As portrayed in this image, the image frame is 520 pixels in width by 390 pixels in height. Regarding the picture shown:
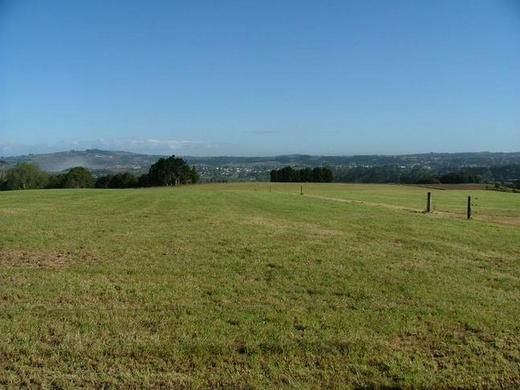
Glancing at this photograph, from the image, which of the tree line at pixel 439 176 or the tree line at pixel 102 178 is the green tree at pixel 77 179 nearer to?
the tree line at pixel 102 178

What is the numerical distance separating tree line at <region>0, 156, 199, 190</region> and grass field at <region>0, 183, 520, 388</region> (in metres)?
94.5

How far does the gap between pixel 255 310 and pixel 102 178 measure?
116 metres

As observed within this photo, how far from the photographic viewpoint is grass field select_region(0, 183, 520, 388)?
5633 millimetres

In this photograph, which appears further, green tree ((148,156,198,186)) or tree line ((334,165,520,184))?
green tree ((148,156,198,186))

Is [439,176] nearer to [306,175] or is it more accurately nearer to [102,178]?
[306,175]

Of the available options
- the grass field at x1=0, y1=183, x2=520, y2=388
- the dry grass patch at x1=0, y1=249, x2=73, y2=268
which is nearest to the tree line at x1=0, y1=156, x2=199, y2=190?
the grass field at x1=0, y1=183, x2=520, y2=388

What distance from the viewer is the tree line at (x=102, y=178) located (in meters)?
108

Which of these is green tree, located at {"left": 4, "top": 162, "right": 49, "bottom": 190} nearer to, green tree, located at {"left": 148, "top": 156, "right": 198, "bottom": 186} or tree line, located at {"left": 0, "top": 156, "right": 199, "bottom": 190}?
tree line, located at {"left": 0, "top": 156, "right": 199, "bottom": 190}

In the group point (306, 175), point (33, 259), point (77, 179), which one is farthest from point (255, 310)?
point (77, 179)

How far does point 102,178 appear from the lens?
4651 inches

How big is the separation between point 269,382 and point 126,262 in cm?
672

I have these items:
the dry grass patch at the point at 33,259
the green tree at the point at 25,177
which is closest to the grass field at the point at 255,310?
the dry grass patch at the point at 33,259

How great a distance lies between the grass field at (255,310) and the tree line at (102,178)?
94.5m

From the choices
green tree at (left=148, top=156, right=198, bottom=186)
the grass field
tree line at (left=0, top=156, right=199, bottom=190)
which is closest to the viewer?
the grass field
